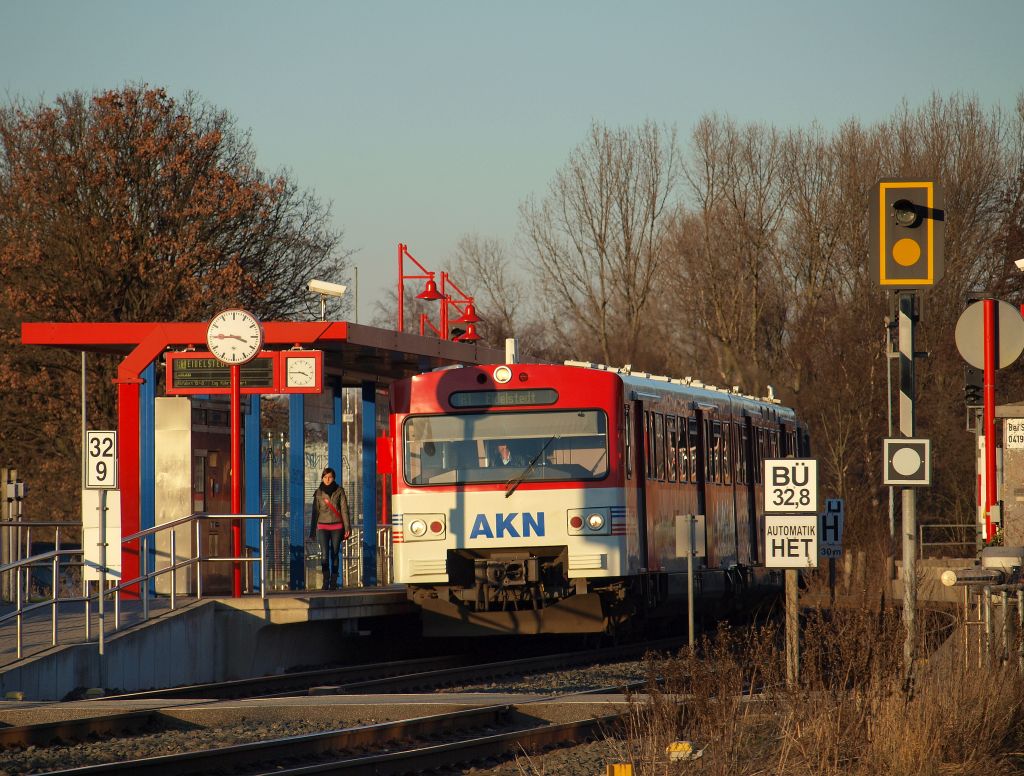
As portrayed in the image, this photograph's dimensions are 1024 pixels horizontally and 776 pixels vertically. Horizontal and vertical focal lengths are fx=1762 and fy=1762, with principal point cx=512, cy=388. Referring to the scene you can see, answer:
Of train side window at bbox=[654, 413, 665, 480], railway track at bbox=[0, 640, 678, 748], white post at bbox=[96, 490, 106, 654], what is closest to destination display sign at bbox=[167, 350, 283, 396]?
railway track at bbox=[0, 640, 678, 748]

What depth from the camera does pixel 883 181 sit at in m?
12.2

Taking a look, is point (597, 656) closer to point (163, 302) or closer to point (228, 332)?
point (228, 332)

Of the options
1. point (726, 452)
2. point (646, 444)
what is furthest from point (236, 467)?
point (726, 452)

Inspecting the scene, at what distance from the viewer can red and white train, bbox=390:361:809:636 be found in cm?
1894

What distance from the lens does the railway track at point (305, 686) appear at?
1143cm

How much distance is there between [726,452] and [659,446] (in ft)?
11.5

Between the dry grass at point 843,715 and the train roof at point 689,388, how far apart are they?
8575 mm

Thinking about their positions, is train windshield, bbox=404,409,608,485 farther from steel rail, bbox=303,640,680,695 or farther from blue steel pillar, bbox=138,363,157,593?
blue steel pillar, bbox=138,363,157,593

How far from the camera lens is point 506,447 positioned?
1920cm

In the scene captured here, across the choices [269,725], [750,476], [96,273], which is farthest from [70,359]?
[269,725]

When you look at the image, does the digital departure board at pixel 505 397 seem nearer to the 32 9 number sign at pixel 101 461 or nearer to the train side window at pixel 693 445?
the train side window at pixel 693 445

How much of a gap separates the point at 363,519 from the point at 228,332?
5.14 meters

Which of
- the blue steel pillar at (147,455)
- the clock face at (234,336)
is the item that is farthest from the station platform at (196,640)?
the clock face at (234,336)

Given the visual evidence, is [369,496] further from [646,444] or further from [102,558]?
[102,558]
